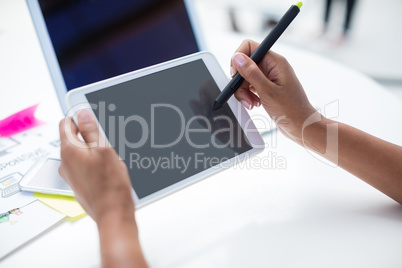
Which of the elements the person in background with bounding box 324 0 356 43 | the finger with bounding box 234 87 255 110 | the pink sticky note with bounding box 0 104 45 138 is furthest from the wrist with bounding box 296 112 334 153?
the person in background with bounding box 324 0 356 43

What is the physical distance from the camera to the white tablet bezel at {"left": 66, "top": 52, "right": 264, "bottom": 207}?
460 mm

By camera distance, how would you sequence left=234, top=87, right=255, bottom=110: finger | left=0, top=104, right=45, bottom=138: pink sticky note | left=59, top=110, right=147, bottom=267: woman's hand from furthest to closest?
left=0, top=104, right=45, bottom=138: pink sticky note
left=234, top=87, right=255, bottom=110: finger
left=59, top=110, right=147, bottom=267: woman's hand

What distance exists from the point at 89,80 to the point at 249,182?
35 cm

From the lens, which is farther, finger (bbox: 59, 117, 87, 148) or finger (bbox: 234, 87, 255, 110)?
finger (bbox: 234, 87, 255, 110)

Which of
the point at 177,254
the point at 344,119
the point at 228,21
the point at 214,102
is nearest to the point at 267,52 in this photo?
the point at 214,102

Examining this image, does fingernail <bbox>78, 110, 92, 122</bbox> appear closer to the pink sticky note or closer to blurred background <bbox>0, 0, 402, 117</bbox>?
the pink sticky note

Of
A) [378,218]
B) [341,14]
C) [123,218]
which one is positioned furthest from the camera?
[341,14]

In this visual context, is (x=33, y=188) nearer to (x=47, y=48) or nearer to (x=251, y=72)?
(x=47, y=48)

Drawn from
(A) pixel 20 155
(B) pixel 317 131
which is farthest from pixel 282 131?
(A) pixel 20 155

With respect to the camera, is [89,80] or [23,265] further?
[89,80]

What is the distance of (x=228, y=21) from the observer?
216cm

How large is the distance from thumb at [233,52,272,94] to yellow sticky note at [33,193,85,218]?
329 millimetres

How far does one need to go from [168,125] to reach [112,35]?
0.93 ft

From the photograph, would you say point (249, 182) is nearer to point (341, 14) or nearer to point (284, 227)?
point (284, 227)
